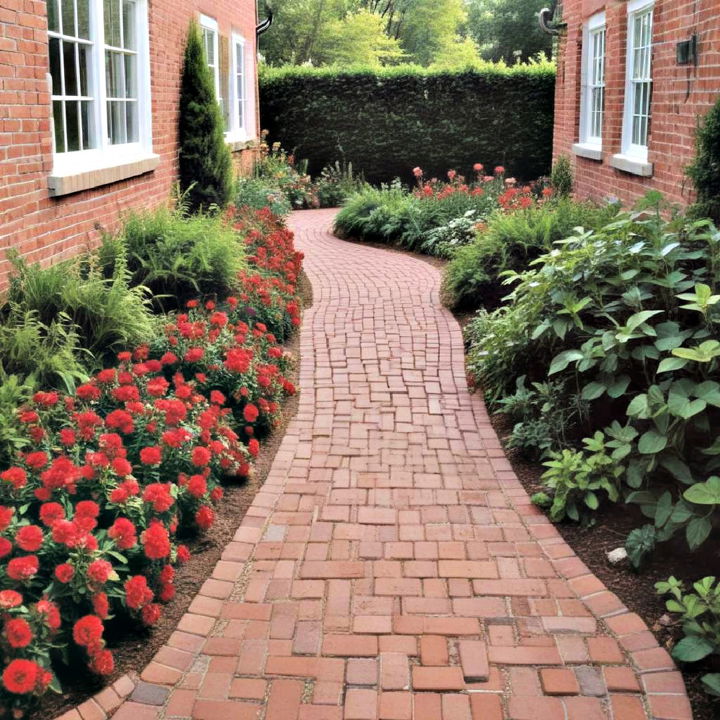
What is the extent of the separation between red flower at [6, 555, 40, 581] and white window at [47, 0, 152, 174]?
13.6 ft

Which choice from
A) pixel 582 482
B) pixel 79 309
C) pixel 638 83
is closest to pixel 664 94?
pixel 638 83

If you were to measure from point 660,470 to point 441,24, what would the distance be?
159 ft

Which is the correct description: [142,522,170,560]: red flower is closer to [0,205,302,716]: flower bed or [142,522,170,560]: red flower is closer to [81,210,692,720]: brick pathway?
[0,205,302,716]: flower bed

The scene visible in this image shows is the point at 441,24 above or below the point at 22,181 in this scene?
above

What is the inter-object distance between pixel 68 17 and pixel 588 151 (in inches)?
259

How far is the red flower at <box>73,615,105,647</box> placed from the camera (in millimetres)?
2809

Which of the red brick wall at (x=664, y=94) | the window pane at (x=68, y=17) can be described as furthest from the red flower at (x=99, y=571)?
the red brick wall at (x=664, y=94)

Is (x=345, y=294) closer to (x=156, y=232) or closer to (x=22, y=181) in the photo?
(x=156, y=232)

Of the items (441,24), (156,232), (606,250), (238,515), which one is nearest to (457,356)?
(606,250)

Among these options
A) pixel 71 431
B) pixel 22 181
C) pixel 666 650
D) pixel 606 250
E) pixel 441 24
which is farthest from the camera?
pixel 441 24

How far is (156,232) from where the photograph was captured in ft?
23.3

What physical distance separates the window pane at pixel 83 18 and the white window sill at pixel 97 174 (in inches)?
38.1

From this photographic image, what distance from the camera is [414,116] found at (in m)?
18.4

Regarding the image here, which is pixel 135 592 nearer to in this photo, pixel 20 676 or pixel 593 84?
pixel 20 676
